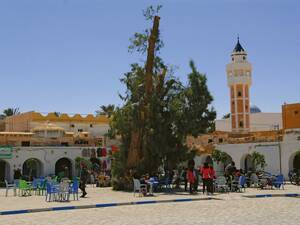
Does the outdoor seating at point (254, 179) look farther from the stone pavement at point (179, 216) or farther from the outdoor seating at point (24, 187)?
the outdoor seating at point (24, 187)

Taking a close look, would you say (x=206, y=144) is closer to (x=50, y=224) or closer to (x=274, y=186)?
(x=274, y=186)

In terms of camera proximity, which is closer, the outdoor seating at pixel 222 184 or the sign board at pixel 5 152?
the outdoor seating at pixel 222 184

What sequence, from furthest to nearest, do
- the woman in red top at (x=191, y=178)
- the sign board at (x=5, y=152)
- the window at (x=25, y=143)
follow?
the window at (x=25, y=143) → the sign board at (x=5, y=152) → the woman in red top at (x=191, y=178)

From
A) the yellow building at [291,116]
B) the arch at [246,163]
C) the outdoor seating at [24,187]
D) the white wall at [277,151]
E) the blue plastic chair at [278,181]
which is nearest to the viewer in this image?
the outdoor seating at [24,187]

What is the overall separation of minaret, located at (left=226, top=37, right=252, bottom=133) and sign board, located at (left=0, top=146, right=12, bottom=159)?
3069 cm

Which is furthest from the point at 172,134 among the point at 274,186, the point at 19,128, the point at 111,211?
the point at 19,128

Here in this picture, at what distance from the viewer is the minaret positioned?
62.1 meters

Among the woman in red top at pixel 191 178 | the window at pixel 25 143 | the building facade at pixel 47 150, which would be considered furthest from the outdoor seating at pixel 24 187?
the window at pixel 25 143

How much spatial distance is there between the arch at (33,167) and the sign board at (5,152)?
2245mm

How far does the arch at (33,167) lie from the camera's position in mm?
44719

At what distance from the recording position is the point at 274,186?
25391mm

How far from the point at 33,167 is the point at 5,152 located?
14.6 ft

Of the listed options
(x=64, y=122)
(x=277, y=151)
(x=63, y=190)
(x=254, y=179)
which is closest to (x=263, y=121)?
(x=64, y=122)

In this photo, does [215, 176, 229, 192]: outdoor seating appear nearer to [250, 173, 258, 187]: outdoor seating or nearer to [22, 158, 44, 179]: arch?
[250, 173, 258, 187]: outdoor seating
